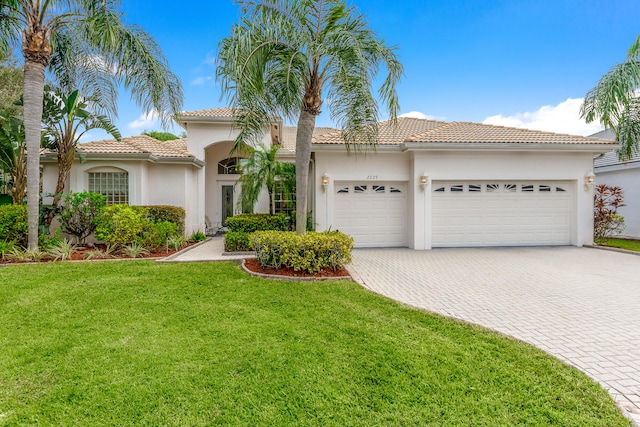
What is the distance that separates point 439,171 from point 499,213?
334cm

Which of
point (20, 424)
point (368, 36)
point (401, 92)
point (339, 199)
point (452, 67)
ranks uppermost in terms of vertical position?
point (452, 67)

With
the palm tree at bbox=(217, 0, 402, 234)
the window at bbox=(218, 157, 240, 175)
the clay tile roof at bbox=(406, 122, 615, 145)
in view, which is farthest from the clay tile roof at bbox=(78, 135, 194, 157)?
the clay tile roof at bbox=(406, 122, 615, 145)

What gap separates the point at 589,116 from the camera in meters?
12.2

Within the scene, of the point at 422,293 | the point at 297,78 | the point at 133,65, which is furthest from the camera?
the point at 133,65

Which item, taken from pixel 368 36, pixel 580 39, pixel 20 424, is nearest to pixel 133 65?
pixel 368 36

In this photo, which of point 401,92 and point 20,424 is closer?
point 20,424

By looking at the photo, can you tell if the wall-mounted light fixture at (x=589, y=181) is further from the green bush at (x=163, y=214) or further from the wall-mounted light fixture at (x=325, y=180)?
the green bush at (x=163, y=214)

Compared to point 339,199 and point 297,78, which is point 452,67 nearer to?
point 339,199

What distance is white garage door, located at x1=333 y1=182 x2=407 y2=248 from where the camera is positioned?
1244 cm

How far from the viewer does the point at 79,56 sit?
1099 centimetres

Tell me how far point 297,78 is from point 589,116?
1263 centimetres

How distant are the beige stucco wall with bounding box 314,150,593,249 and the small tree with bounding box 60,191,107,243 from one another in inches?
325

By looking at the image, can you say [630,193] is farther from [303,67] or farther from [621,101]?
[303,67]

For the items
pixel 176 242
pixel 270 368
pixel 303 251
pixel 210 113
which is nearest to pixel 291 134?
pixel 210 113
